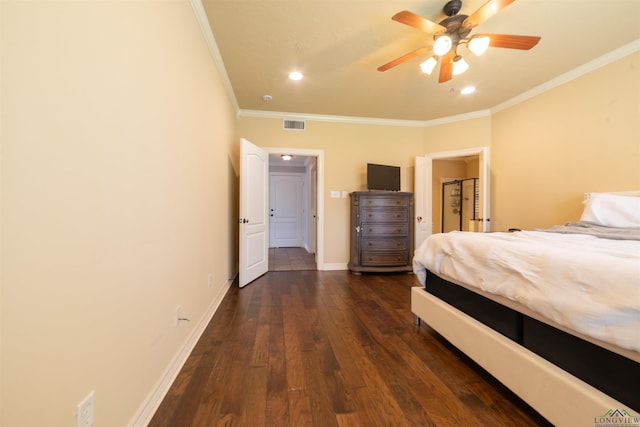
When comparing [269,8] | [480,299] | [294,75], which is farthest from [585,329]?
[294,75]

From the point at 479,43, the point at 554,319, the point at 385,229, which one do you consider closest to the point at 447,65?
the point at 479,43

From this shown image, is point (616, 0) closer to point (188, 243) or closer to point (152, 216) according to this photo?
point (152, 216)

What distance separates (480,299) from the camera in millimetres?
1492

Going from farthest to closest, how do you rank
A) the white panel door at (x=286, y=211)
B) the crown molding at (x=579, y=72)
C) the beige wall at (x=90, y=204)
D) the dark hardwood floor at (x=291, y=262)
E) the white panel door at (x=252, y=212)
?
the white panel door at (x=286, y=211)
the dark hardwood floor at (x=291, y=262)
the white panel door at (x=252, y=212)
the crown molding at (x=579, y=72)
the beige wall at (x=90, y=204)

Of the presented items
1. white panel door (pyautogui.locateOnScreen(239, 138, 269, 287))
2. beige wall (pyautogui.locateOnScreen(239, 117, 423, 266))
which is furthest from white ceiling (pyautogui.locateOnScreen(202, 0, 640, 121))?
white panel door (pyautogui.locateOnScreen(239, 138, 269, 287))

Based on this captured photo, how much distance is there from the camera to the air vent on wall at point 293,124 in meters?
3.90

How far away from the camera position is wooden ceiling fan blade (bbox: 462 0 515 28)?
59.0 inches

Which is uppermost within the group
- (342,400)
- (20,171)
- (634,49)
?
(634,49)

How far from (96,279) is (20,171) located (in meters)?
0.43

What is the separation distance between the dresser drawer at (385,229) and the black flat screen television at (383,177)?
620mm

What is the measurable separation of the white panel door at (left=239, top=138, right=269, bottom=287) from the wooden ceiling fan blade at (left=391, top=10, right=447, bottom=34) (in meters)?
2.18

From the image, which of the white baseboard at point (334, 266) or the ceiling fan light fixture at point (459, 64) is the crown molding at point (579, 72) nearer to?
the ceiling fan light fixture at point (459, 64)

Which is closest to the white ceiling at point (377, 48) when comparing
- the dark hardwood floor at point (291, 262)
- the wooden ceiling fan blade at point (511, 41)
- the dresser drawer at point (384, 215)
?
the wooden ceiling fan blade at point (511, 41)

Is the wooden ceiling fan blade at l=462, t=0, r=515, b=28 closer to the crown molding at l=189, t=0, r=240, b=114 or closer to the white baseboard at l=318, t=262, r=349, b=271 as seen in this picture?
the crown molding at l=189, t=0, r=240, b=114
